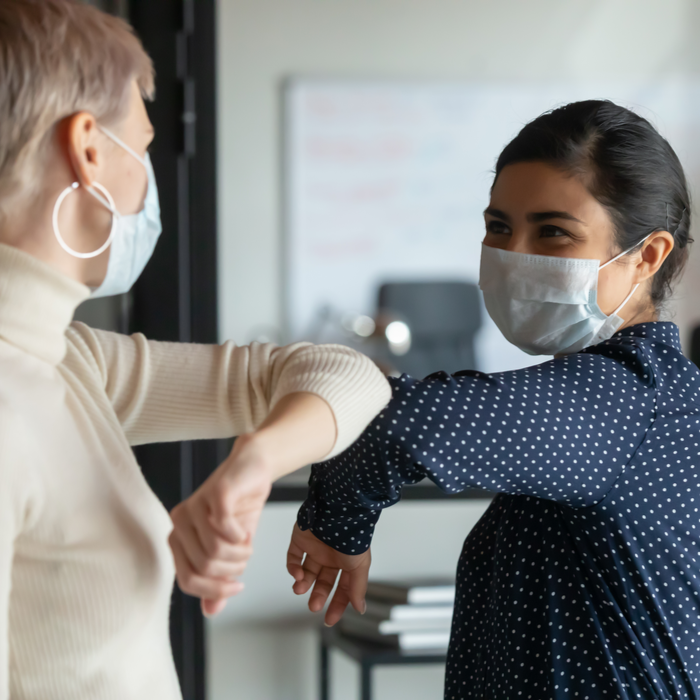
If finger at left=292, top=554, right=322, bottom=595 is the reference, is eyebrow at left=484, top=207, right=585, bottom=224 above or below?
above

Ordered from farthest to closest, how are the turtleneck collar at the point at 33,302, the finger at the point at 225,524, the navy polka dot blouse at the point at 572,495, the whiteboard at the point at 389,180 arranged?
1. the whiteboard at the point at 389,180
2. the navy polka dot blouse at the point at 572,495
3. the turtleneck collar at the point at 33,302
4. the finger at the point at 225,524

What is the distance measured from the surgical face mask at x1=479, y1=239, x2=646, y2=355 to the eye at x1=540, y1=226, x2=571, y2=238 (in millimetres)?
29

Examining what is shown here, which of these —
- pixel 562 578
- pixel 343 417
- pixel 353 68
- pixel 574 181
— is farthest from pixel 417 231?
pixel 343 417

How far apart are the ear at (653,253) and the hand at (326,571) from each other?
0.51 m

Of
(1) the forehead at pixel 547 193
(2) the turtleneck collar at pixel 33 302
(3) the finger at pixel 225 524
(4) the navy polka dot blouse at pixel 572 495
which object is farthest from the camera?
(1) the forehead at pixel 547 193

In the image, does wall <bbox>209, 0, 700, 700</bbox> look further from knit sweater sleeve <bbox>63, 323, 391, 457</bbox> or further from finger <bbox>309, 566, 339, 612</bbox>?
knit sweater sleeve <bbox>63, 323, 391, 457</bbox>

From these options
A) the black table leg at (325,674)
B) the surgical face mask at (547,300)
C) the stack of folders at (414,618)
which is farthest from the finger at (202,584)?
the black table leg at (325,674)

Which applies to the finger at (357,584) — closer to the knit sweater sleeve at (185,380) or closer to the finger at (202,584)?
the knit sweater sleeve at (185,380)

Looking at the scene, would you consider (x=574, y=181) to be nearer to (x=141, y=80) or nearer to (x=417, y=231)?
(x=141, y=80)

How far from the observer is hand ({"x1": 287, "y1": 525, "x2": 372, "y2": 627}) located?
0.97m

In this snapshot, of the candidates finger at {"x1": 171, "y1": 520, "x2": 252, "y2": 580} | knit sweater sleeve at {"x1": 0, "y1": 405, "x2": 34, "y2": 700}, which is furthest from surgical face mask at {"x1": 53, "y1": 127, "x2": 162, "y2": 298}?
finger at {"x1": 171, "y1": 520, "x2": 252, "y2": 580}

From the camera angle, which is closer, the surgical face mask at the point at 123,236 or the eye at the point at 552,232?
the surgical face mask at the point at 123,236

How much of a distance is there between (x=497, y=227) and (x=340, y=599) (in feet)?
1.77

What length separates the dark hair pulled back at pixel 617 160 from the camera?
0.97 meters
